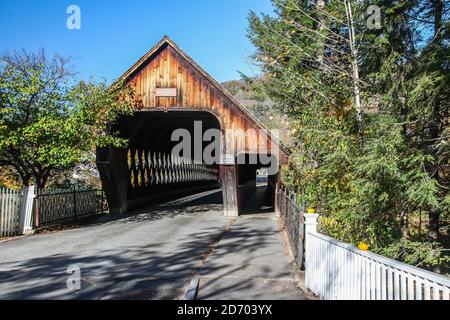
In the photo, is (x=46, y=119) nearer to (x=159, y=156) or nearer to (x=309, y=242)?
(x=309, y=242)

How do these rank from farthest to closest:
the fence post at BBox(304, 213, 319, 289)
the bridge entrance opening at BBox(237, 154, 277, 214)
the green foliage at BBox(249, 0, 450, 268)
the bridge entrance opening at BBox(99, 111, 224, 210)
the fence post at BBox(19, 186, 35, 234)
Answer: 1. the bridge entrance opening at BBox(237, 154, 277, 214)
2. the bridge entrance opening at BBox(99, 111, 224, 210)
3. the fence post at BBox(19, 186, 35, 234)
4. the green foliage at BBox(249, 0, 450, 268)
5. the fence post at BBox(304, 213, 319, 289)

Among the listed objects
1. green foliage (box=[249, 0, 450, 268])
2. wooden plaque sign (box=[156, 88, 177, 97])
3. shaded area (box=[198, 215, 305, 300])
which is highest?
wooden plaque sign (box=[156, 88, 177, 97])

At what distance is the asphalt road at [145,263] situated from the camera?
6.54 meters

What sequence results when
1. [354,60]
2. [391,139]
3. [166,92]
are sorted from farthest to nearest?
[166,92] < [354,60] < [391,139]

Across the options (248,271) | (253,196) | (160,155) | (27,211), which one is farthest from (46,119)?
(253,196)

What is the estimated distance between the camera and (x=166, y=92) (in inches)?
707

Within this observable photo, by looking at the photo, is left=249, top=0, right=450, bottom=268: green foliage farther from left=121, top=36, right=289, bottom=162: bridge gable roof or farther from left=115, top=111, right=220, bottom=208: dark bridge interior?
left=115, top=111, right=220, bottom=208: dark bridge interior

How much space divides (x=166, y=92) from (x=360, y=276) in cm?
1501

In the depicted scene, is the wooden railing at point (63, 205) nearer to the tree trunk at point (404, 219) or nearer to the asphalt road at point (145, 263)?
the asphalt road at point (145, 263)

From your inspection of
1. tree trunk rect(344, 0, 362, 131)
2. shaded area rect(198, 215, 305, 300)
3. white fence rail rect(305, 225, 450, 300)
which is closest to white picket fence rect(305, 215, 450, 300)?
white fence rail rect(305, 225, 450, 300)

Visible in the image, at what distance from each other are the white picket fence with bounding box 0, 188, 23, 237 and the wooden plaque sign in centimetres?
796

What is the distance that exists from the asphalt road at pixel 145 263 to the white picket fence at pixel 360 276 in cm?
74

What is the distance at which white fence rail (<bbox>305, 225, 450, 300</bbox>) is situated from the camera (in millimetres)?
3287
